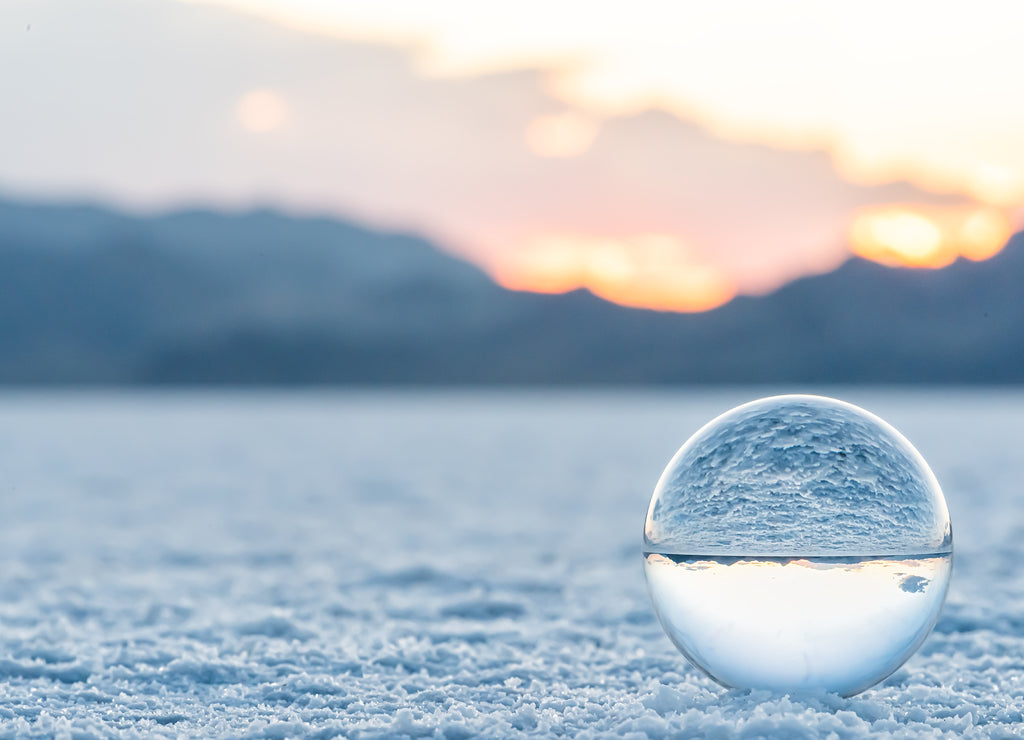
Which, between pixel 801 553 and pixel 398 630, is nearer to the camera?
pixel 801 553

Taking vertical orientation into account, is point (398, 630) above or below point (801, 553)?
below

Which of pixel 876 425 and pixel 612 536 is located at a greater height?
pixel 876 425

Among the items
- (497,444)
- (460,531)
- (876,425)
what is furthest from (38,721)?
(497,444)

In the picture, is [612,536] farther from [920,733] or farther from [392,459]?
[392,459]

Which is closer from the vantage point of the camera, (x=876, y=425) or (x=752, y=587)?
(x=752, y=587)

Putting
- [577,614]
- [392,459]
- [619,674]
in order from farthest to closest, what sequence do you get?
1. [392,459]
2. [577,614]
3. [619,674]

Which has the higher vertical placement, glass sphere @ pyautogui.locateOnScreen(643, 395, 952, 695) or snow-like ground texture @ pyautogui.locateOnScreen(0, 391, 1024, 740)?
glass sphere @ pyautogui.locateOnScreen(643, 395, 952, 695)

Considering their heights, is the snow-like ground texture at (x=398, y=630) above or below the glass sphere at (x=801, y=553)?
below

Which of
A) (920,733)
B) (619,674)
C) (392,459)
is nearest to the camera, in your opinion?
(920,733)
